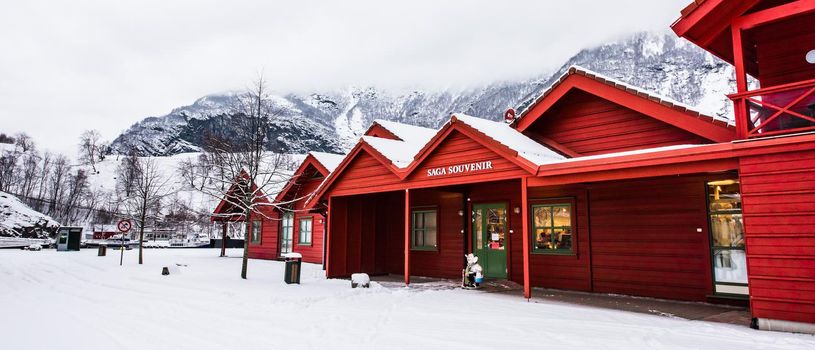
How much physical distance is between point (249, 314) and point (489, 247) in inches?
262

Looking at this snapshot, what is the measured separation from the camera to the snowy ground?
18.0ft

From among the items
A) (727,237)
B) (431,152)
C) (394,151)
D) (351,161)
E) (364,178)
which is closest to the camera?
(727,237)

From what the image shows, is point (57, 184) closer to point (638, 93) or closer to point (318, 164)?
point (318, 164)

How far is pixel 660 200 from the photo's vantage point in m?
9.26

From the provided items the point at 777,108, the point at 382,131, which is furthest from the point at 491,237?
the point at 382,131

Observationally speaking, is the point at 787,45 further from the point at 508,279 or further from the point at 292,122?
the point at 292,122

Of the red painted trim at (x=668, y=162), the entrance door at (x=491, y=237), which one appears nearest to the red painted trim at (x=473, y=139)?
the red painted trim at (x=668, y=162)

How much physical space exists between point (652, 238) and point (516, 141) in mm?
3271

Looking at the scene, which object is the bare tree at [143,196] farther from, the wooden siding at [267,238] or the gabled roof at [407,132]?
the gabled roof at [407,132]

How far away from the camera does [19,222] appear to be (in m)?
34.7

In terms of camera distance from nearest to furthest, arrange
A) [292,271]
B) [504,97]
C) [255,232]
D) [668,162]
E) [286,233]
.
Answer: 1. [668,162]
2. [292,271]
3. [286,233]
4. [255,232]
5. [504,97]

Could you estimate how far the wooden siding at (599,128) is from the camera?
30.5 ft

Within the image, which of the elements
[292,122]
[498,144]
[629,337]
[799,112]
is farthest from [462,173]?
[292,122]

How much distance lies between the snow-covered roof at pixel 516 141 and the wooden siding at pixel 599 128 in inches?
21.6
